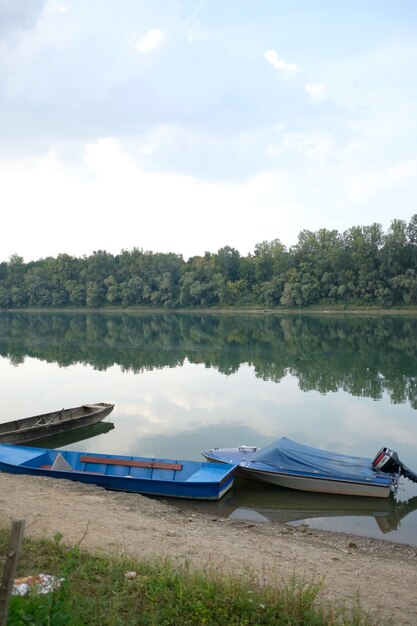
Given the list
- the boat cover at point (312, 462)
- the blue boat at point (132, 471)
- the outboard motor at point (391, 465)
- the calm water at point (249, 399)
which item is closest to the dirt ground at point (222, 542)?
the blue boat at point (132, 471)

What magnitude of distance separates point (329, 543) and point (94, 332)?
5188 centimetres

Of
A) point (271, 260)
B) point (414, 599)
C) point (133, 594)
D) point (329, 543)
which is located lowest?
point (329, 543)

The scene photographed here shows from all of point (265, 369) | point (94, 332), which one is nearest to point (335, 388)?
point (265, 369)

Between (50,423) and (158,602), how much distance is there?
1334 centimetres

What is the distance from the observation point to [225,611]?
5711 mm

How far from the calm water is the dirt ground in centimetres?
136

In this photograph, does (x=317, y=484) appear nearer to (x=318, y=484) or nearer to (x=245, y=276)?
(x=318, y=484)

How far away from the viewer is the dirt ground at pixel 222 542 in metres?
7.66

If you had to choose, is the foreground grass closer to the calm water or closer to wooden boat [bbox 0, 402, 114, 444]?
the calm water

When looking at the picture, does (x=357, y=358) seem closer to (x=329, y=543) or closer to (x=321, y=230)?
(x=329, y=543)

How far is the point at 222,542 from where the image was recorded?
955 centimetres

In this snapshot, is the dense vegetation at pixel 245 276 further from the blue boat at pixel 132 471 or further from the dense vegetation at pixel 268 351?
the blue boat at pixel 132 471

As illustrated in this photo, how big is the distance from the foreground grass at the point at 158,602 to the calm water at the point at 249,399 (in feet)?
19.7

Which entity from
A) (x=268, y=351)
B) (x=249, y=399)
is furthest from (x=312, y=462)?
(x=268, y=351)
